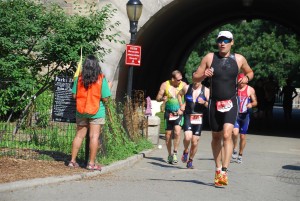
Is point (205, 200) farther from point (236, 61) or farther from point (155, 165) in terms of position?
point (155, 165)

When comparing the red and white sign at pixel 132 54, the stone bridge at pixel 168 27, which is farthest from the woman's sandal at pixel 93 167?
the stone bridge at pixel 168 27

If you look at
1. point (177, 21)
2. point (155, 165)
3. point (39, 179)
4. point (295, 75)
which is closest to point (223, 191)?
point (39, 179)

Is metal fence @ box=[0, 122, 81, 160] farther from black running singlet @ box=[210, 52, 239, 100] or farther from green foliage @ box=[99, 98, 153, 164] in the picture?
black running singlet @ box=[210, 52, 239, 100]

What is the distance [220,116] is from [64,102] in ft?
9.21

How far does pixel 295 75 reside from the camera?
4791cm

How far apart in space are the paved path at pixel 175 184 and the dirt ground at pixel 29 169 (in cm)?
30

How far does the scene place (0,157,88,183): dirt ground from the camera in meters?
8.55

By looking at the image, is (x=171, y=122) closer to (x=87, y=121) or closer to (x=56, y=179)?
(x=87, y=121)

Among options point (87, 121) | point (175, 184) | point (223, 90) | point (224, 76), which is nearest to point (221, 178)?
point (175, 184)

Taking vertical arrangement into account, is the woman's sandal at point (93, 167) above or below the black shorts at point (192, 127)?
below

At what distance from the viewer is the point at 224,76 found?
334 inches

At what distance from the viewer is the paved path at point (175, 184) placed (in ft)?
25.8

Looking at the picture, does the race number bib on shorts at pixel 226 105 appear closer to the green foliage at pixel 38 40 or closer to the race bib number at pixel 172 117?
the race bib number at pixel 172 117

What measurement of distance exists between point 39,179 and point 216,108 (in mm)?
2432
